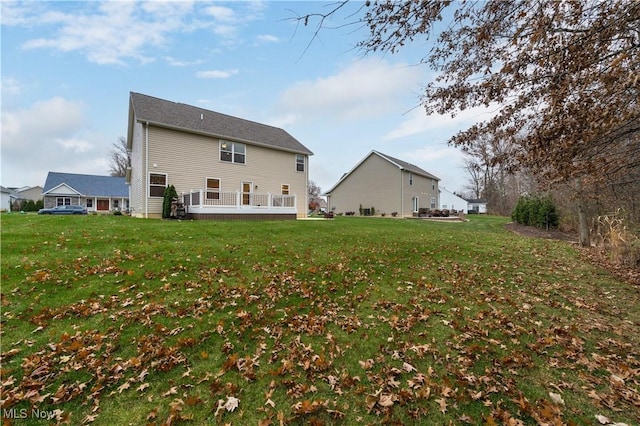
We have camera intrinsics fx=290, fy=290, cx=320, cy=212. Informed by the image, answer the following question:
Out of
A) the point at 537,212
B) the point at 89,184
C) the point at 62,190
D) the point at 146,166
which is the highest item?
the point at 89,184

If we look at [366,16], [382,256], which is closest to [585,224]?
[382,256]

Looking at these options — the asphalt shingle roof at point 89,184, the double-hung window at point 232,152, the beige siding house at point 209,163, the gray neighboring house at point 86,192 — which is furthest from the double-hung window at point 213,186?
the asphalt shingle roof at point 89,184

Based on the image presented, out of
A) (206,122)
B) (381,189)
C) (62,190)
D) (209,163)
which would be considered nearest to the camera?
(209,163)

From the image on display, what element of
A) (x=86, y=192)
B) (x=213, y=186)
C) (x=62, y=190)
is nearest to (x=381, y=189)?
(x=213, y=186)

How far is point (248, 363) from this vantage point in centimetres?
329

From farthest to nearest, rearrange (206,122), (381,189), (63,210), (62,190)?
(62,190), (381,189), (63,210), (206,122)

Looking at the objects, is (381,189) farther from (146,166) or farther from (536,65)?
(536,65)

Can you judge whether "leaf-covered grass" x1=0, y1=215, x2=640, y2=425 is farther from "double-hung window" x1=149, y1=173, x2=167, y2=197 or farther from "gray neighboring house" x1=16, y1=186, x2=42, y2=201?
"gray neighboring house" x1=16, y1=186, x2=42, y2=201

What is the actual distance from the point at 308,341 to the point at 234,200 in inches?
555

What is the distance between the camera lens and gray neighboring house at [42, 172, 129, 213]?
36.4 m

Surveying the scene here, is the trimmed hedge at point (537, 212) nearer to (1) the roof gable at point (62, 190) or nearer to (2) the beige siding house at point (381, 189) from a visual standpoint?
(2) the beige siding house at point (381, 189)

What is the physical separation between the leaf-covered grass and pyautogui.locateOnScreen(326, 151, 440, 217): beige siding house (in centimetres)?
2458

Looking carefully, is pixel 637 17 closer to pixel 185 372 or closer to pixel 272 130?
pixel 185 372

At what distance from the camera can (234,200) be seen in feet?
55.2
